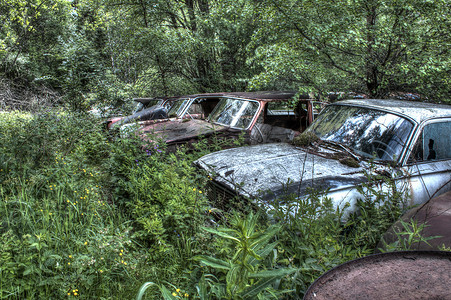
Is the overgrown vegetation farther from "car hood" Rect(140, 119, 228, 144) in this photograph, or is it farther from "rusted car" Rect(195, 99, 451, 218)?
"car hood" Rect(140, 119, 228, 144)

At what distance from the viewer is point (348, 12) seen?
643 centimetres

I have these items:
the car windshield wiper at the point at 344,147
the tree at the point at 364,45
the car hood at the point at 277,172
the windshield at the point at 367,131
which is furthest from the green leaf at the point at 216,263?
the tree at the point at 364,45

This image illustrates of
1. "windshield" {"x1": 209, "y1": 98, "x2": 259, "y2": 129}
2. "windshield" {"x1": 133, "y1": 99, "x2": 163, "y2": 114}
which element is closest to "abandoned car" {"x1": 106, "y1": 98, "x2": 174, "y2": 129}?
"windshield" {"x1": 133, "y1": 99, "x2": 163, "y2": 114}

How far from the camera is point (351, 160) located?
11.0 ft

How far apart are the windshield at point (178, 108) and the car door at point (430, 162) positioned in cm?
517

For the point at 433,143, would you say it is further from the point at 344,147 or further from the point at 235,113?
the point at 235,113

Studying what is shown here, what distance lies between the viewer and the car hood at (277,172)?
287 cm

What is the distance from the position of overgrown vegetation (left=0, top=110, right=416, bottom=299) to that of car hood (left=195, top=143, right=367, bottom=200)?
0.69 ft

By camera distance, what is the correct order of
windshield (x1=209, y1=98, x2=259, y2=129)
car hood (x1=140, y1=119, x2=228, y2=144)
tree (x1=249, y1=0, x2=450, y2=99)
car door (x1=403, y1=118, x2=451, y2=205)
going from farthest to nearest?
tree (x1=249, y1=0, x2=450, y2=99) → windshield (x1=209, y1=98, x2=259, y2=129) → car hood (x1=140, y1=119, x2=228, y2=144) → car door (x1=403, y1=118, x2=451, y2=205)

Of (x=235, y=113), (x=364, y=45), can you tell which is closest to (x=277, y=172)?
(x=235, y=113)

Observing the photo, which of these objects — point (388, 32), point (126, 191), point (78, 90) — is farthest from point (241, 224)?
point (78, 90)

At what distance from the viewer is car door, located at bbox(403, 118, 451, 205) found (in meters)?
3.16

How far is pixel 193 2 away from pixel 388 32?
808cm

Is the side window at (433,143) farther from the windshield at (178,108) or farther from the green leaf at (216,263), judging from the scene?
the windshield at (178,108)
